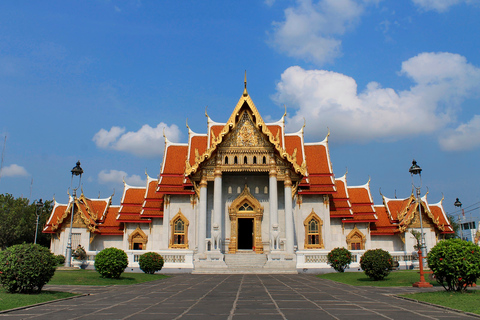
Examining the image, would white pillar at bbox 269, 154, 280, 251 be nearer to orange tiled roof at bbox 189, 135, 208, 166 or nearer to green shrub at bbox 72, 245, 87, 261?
orange tiled roof at bbox 189, 135, 208, 166

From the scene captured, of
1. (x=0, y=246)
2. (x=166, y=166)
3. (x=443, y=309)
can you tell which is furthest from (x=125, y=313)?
(x=0, y=246)

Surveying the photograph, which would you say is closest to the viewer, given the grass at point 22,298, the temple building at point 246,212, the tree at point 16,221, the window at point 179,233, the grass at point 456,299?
the grass at point 456,299

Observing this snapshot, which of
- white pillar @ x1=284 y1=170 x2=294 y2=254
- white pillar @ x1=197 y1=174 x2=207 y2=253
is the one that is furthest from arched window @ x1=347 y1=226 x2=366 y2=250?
white pillar @ x1=197 y1=174 x2=207 y2=253

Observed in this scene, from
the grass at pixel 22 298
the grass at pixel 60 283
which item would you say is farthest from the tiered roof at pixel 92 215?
the grass at pixel 22 298

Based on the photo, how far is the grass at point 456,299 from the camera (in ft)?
29.5

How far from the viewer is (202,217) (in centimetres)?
2644

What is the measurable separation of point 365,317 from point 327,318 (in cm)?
75

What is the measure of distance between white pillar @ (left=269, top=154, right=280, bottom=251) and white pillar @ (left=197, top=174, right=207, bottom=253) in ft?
14.2

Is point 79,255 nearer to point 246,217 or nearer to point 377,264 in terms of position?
point 246,217

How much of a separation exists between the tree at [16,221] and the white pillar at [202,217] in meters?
24.7

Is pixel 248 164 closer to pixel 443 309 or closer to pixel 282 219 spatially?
pixel 282 219

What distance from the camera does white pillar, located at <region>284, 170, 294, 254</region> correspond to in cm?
2561

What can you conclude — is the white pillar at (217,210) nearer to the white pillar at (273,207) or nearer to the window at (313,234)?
the white pillar at (273,207)

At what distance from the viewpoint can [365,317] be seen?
7.61m
